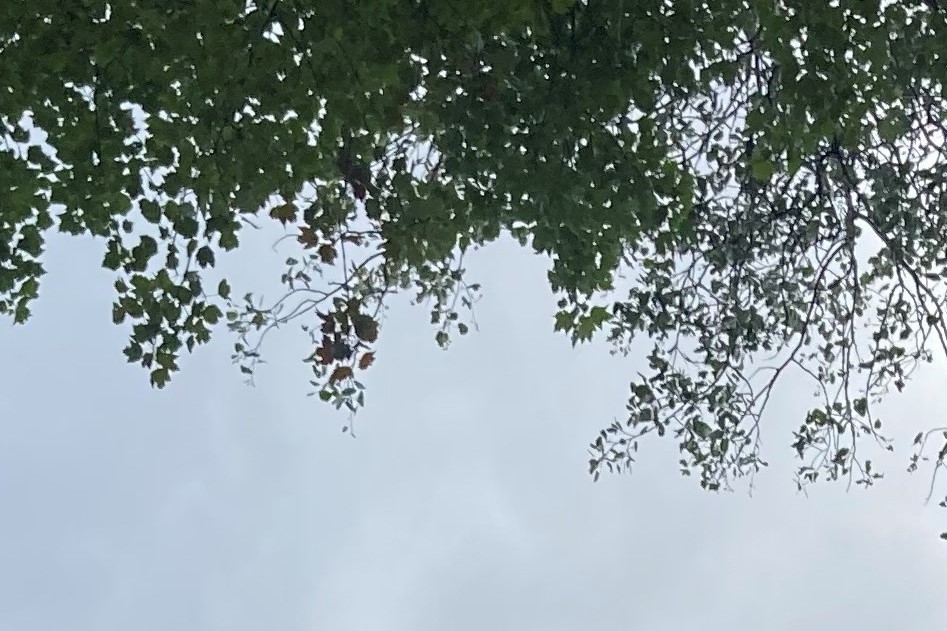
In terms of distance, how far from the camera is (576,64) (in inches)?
133

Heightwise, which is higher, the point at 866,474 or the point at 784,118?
the point at 866,474

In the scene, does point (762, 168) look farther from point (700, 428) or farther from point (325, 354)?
point (700, 428)

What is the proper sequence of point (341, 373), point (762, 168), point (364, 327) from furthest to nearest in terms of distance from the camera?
1. point (341, 373)
2. point (364, 327)
3. point (762, 168)

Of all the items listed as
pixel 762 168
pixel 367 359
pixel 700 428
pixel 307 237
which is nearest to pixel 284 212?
pixel 307 237

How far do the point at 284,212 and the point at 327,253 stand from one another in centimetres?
32

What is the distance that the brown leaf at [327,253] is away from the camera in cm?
385

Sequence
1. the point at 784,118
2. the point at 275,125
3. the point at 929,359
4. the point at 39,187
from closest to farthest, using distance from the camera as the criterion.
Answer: the point at 784,118
the point at 275,125
the point at 39,187
the point at 929,359

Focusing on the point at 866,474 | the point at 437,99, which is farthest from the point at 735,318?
the point at 437,99

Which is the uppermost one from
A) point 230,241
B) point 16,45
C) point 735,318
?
point 735,318

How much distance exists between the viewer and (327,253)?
387cm

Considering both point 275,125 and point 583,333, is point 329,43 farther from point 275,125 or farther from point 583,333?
point 583,333

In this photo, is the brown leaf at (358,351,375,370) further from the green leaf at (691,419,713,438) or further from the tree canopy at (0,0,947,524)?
the green leaf at (691,419,713,438)

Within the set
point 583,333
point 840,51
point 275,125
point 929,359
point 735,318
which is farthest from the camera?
point 929,359

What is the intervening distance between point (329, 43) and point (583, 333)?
6.70 feet
